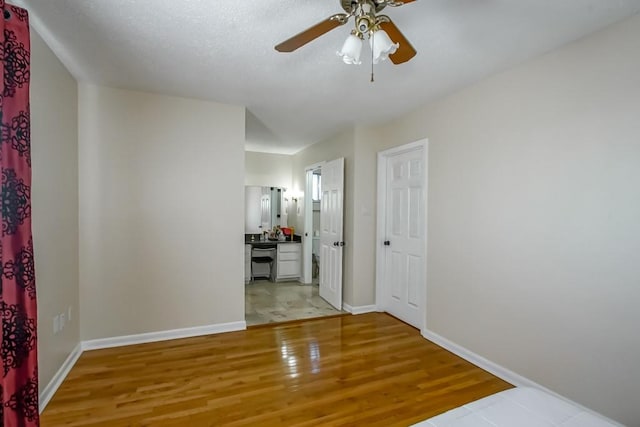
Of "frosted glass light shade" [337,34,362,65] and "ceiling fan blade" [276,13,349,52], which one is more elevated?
"ceiling fan blade" [276,13,349,52]

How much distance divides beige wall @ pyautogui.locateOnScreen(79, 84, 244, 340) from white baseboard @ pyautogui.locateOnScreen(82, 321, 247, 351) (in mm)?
52

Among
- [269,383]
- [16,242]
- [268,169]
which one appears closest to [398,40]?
[16,242]

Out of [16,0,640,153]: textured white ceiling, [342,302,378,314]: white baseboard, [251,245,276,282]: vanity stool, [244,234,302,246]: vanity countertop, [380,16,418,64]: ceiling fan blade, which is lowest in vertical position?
[342,302,378,314]: white baseboard

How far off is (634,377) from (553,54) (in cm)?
216

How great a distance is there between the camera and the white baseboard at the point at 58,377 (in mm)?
2070

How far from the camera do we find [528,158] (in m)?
2.35

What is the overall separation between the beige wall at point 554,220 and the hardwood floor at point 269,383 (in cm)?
51

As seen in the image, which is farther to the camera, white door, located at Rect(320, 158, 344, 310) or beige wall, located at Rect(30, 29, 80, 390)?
white door, located at Rect(320, 158, 344, 310)

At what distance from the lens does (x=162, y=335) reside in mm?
3160

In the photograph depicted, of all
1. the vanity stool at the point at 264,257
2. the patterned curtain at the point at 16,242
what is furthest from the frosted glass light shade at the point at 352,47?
the vanity stool at the point at 264,257

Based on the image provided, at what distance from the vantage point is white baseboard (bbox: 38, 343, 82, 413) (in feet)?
6.79

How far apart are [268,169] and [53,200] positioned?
13.8 feet

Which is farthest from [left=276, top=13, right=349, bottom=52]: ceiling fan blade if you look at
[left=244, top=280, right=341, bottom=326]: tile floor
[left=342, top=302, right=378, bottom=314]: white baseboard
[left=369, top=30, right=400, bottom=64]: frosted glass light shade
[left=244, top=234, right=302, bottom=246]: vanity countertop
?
[left=244, top=234, right=302, bottom=246]: vanity countertop

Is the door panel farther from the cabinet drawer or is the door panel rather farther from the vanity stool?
the vanity stool
